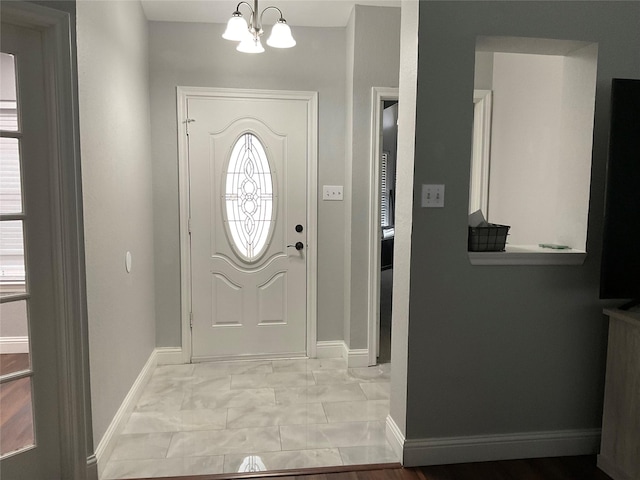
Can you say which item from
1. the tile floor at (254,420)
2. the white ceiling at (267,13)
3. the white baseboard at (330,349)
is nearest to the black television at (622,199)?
the tile floor at (254,420)

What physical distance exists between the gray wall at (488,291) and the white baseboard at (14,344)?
166 cm

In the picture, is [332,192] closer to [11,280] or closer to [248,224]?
[248,224]

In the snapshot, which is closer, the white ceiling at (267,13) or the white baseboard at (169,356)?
the white ceiling at (267,13)

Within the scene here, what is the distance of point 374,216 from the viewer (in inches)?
140

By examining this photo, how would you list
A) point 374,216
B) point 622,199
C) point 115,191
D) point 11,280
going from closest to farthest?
point 11,280
point 622,199
point 115,191
point 374,216

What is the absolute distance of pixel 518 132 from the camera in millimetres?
3301

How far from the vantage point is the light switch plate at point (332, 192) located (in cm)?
371

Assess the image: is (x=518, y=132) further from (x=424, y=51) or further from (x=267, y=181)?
(x=267, y=181)

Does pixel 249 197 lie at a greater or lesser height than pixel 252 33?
lesser

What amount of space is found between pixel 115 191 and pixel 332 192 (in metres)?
1.68

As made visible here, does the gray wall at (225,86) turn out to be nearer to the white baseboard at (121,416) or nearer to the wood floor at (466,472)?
the white baseboard at (121,416)

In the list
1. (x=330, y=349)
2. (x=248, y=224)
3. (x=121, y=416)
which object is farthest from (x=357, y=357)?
(x=121, y=416)

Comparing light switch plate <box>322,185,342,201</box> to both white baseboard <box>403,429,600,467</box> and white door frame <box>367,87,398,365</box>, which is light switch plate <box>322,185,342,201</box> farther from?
white baseboard <box>403,429,600,467</box>

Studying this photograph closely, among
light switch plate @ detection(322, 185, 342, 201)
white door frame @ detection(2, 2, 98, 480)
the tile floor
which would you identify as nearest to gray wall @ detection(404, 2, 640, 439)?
the tile floor
